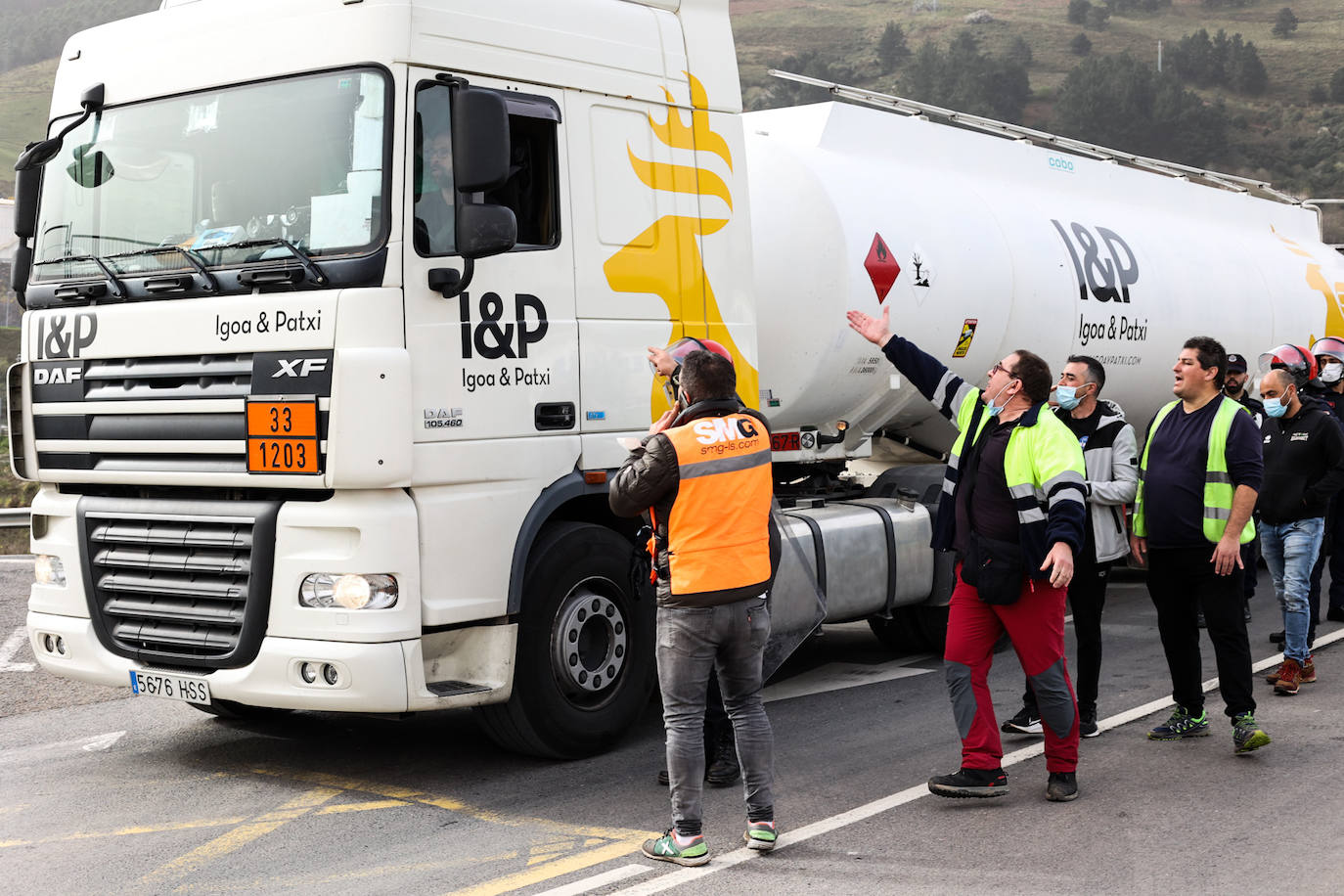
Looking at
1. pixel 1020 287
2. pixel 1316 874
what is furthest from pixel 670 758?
pixel 1020 287

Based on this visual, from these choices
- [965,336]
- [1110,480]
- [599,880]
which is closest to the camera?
[599,880]

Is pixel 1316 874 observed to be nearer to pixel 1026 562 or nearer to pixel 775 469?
pixel 1026 562

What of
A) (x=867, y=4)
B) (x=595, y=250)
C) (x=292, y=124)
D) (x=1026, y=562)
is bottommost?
(x=1026, y=562)

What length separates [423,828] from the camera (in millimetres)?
5625

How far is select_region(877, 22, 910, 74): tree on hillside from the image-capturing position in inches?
4087

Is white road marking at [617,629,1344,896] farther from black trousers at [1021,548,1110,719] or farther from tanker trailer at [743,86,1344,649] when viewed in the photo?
tanker trailer at [743,86,1344,649]

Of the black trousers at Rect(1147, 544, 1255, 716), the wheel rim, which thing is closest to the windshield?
the wheel rim

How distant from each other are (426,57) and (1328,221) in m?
84.7

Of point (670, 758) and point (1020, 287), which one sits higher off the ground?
point (1020, 287)

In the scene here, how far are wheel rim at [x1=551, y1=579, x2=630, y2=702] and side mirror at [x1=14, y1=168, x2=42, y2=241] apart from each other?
3.16m

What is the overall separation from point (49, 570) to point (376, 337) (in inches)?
88.2

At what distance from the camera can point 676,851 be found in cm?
509

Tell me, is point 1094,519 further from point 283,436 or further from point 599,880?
point 283,436

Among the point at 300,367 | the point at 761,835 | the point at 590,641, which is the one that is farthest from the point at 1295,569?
the point at 300,367
